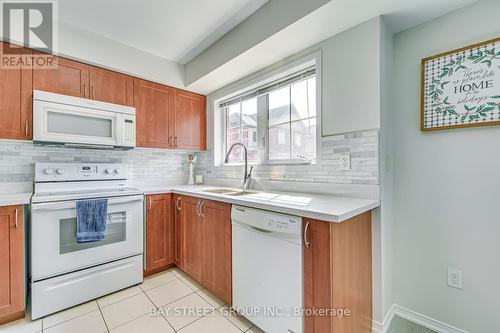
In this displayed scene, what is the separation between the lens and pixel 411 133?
1.58 metres

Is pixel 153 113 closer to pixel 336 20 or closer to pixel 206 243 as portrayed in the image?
pixel 206 243

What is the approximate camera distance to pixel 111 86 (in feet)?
7.45

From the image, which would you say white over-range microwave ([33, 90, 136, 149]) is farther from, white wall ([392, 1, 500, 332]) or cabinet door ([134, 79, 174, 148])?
white wall ([392, 1, 500, 332])

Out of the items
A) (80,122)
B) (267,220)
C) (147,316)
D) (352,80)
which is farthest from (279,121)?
(147,316)

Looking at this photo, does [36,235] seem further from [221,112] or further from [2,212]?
[221,112]

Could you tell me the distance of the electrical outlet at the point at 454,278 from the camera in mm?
1401

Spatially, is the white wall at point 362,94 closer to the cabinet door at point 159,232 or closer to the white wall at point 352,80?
the white wall at point 352,80

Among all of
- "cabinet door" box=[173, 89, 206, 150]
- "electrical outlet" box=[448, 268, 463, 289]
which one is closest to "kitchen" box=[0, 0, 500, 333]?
"electrical outlet" box=[448, 268, 463, 289]

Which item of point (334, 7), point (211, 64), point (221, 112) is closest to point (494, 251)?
point (334, 7)

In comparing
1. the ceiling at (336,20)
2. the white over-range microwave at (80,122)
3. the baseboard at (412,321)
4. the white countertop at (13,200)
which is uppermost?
the ceiling at (336,20)

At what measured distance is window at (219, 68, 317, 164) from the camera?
6.59ft

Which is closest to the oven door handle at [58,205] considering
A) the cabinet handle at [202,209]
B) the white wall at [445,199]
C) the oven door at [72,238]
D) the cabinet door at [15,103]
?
the oven door at [72,238]

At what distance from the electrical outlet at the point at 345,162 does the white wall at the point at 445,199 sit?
1.29ft

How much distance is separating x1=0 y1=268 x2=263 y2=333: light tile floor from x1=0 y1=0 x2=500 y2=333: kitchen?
0.01 meters
